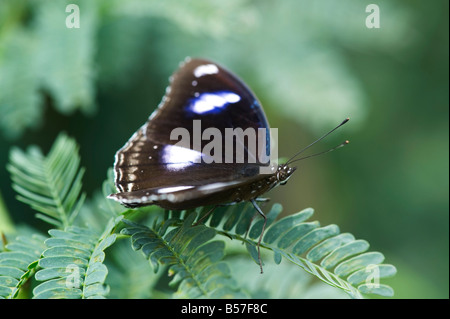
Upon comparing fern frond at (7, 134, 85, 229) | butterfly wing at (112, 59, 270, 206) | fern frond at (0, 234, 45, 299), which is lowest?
fern frond at (0, 234, 45, 299)

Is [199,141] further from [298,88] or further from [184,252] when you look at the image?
[298,88]

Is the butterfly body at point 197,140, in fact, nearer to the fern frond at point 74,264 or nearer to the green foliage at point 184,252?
the green foliage at point 184,252

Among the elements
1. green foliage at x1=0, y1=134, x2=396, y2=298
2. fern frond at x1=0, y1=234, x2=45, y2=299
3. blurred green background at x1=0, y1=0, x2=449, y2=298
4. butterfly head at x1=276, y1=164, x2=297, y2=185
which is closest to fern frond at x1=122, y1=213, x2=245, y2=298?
green foliage at x1=0, y1=134, x2=396, y2=298

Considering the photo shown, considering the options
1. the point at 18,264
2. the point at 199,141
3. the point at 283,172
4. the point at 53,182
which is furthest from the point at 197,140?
the point at 18,264

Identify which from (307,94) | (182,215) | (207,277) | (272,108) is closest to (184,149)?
(182,215)

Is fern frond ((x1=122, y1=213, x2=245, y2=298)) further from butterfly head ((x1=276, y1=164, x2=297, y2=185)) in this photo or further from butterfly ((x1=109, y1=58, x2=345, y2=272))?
butterfly head ((x1=276, y1=164, x2=297, y2=185))

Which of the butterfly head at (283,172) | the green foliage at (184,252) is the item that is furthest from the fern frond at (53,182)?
the butterfly head at (283,172)

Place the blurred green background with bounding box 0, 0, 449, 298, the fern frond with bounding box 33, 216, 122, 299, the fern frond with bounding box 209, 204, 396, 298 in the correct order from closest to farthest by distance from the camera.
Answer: the fern frond with bounding box 33, 216, 122, 299
the fern frond with bounding box 209, 204, 396, 298
the blurred green background with bounding box 0, 0, 449, 298

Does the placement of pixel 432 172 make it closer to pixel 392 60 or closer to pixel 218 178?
pixel 392 60
